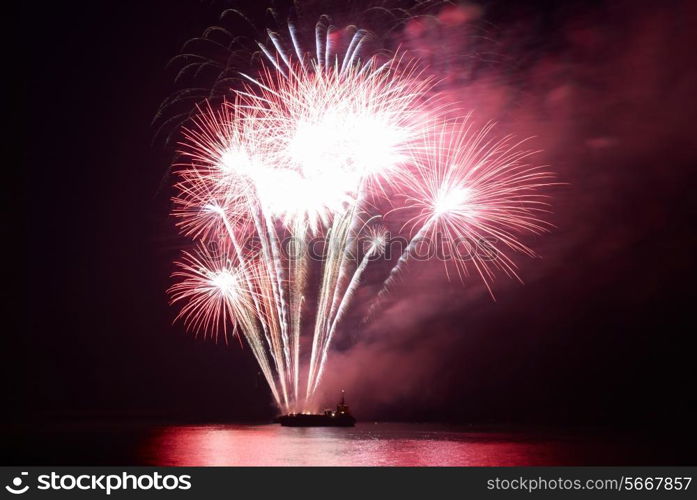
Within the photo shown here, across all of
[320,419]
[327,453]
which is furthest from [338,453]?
[320,419]

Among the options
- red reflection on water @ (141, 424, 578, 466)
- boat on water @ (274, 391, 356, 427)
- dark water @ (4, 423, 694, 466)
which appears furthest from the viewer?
boat on water @ (274, 391, 356, 427)

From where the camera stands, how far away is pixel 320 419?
5728 centimetres

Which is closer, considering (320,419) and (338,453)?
(338,453)

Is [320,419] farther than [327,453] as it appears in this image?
Yes

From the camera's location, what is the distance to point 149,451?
4809cm

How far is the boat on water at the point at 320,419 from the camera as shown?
56.4m

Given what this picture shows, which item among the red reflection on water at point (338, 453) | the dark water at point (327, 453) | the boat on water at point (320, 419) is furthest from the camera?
the boat on water at point (320, 419)

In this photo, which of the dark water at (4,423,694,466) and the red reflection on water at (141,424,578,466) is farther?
the dark water at (4,423,694,466)

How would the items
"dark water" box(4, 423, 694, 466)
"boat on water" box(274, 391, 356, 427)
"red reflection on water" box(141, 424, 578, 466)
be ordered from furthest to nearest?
"boat on water" box(274, 391, 356, 427) → "dark water" box(4, 423, 694, 466) → "red reflection on water" box(141, 424, 578, 466)

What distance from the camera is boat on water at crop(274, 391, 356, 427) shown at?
56.4 meters

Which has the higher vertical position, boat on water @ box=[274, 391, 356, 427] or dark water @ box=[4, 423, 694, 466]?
boat on water @ box=[274, 391, 356, 427]

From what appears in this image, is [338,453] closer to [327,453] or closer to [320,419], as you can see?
[327,453]
